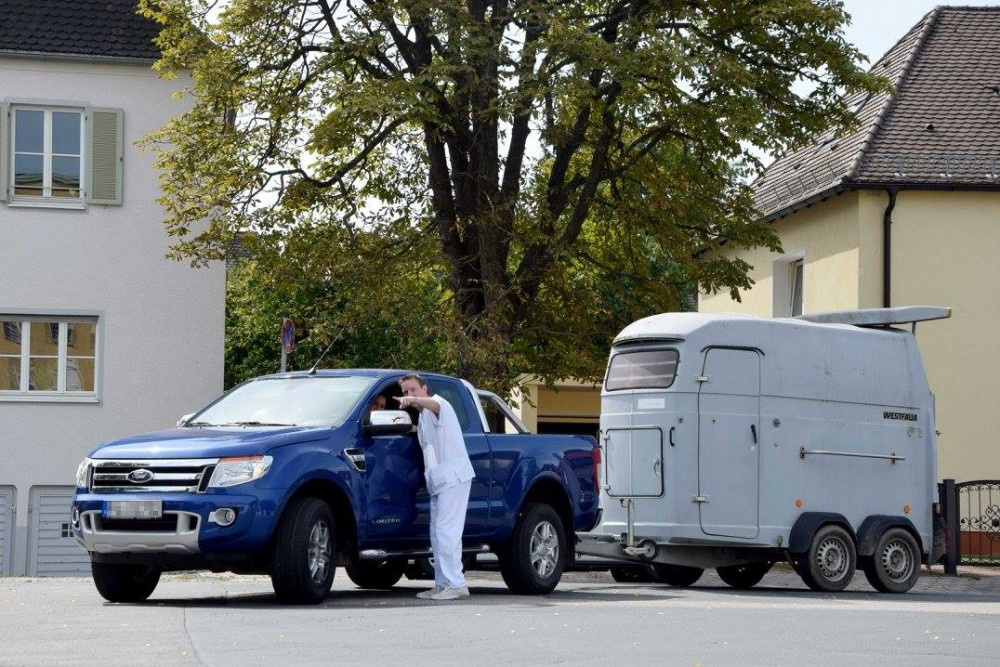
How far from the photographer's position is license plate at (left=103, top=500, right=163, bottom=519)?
12602mm

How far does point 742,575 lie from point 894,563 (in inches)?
70.0

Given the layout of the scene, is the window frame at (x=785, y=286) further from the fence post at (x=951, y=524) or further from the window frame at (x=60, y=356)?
the window frame at (x=60, y=356)

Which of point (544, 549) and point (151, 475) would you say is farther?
point (544, 549)

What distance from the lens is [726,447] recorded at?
56.2 feet

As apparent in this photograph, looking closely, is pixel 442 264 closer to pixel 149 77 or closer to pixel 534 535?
pixel 149 77

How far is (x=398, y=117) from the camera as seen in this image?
21188 millimetres

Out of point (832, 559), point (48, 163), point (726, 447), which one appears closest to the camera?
point (726, 447)

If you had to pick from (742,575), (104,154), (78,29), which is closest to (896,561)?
(742,575)

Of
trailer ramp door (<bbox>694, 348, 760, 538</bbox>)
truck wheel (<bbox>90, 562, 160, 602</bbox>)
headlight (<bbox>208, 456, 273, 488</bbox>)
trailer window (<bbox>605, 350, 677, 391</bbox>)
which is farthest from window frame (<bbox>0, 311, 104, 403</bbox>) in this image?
headlight (<bbox>208, 456, 273, 488</bbox>)

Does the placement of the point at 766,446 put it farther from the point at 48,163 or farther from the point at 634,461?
the point at 48,163

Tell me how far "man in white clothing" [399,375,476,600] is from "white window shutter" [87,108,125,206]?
15756 mm

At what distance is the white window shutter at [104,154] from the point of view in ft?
93.2

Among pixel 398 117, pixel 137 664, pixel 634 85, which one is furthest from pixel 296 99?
pixel 137 664

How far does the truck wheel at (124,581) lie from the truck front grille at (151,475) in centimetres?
76
